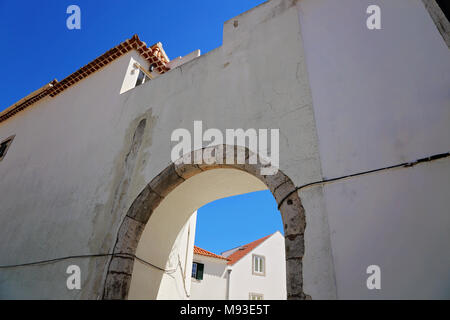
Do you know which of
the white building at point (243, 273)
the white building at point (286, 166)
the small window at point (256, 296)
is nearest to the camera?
the white building at point (286, 166)

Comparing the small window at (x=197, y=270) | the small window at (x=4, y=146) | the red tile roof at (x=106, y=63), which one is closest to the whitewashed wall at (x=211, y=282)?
the small window at (x=197, y=270)

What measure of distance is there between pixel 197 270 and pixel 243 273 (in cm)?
297

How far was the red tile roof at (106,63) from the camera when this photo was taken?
6703 millimetres

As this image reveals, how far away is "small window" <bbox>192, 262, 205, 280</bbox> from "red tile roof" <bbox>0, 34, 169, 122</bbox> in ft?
31.4

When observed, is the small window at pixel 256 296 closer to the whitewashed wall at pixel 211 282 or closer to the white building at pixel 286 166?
the whitewashed wall at pixel 211 282

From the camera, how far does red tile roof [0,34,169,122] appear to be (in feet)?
22.0

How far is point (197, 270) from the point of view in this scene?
47.0 ft

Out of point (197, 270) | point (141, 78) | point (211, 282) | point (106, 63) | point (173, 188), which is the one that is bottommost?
point (211, 282)

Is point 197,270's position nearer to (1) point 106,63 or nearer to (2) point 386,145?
(1) point 106,63

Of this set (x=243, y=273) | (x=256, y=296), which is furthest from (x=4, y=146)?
(x=256, y=296)

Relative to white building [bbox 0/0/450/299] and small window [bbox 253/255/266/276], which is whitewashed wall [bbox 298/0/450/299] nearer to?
white building [bbox 0/0/450/299]

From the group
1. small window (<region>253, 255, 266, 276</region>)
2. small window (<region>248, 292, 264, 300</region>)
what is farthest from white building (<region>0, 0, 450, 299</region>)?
small window (<region>253, 255, 266, 276</region>)

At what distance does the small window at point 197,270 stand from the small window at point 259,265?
3581mm
